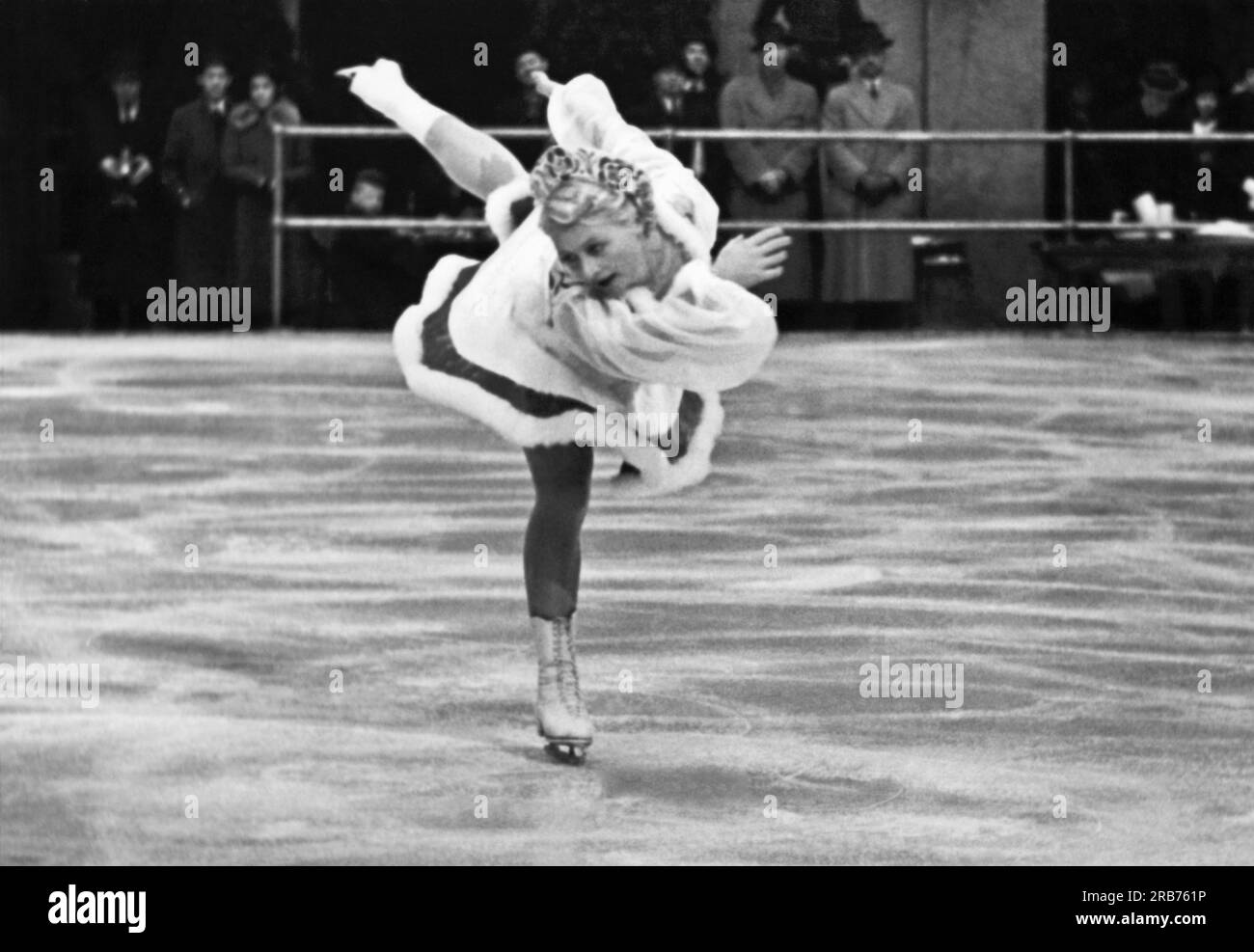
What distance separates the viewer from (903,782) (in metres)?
4.63

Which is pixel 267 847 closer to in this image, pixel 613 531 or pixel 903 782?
pixel 903 782

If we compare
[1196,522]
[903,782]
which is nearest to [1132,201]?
[1196,522]

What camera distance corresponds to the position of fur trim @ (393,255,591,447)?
14.8ft

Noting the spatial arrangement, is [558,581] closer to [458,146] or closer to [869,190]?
[458,146]

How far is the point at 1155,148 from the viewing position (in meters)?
11.7

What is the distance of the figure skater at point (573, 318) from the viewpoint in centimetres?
430

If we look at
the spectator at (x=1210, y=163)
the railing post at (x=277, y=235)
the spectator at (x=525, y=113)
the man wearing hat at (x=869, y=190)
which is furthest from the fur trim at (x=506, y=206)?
the spectator at (x=1210, y=163)

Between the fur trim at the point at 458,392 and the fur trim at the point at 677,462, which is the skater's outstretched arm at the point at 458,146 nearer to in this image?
the fur trim at the point at 458,392

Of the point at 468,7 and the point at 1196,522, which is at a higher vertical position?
the point at 468,7

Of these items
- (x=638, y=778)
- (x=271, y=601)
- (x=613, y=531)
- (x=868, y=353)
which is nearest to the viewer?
(x=638, y=778)

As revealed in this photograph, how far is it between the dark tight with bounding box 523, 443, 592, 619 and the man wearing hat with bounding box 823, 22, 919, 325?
286 inches

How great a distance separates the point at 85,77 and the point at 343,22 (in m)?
1.23

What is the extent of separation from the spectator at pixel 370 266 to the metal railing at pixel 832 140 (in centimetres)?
7

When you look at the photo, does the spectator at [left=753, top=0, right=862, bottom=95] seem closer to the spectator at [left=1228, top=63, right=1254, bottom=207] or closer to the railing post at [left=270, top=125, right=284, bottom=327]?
the spectator at [left=1228, top=63, right=1254, bottom=207]
